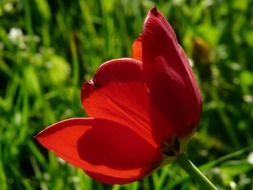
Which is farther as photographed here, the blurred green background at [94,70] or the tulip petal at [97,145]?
the blurred green background at [94,70]

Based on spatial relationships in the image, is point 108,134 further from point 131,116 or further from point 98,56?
point 98,56

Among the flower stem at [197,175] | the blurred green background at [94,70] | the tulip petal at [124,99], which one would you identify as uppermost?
the tulip petal at [124,99]

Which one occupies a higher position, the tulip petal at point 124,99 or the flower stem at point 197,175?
the tulip petal at point 124,99

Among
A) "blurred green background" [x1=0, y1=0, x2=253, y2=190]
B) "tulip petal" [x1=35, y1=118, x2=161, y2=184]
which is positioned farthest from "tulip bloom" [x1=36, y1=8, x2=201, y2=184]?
"blurred green background" [x1=0, y1=0, x2=253, y2=190]

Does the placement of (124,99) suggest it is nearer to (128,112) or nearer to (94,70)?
(128,112)

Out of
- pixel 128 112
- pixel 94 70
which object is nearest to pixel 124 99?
pixel 128 112

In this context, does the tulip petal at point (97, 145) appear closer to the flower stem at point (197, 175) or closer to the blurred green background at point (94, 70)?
the flower stem at point (197, 175)

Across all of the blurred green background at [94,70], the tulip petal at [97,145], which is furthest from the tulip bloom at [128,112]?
the blurred green background at [94,70]

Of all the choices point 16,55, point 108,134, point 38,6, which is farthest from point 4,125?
point 108,134

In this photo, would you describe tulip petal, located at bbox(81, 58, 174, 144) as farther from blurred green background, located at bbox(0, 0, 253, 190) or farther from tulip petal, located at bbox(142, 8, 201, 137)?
blurred green background, located at bbox(0, 0, 253, 190)
